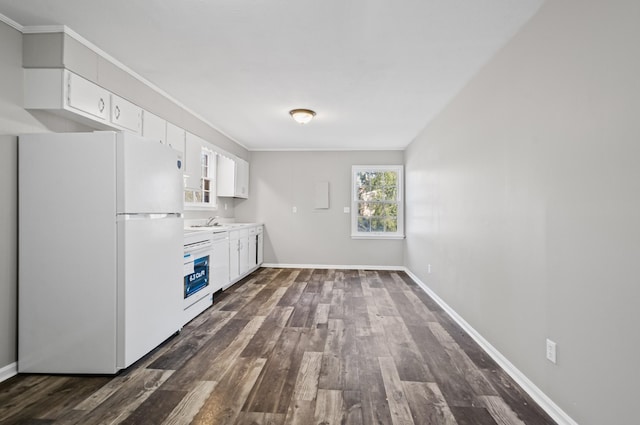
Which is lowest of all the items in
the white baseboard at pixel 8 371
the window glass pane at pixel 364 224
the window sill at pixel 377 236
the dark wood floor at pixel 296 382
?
the dark wood floor at pixel 296 382

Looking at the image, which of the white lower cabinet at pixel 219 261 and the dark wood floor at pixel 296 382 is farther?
the white lower cabinet at pixel 219 261

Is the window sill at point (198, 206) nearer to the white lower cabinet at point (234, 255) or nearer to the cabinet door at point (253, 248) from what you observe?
the white lower cabinet at point (234, 255)

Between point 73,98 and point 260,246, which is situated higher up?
point 73,98

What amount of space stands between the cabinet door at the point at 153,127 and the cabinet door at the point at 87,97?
1.64 ft

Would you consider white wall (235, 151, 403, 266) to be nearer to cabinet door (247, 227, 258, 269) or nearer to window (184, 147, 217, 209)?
cabinet door (247, 227, 258, 269)

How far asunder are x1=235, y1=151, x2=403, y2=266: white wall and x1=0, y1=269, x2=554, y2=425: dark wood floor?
3.03 m

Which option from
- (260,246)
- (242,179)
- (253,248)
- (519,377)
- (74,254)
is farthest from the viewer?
(260,246)

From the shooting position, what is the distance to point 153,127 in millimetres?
3428

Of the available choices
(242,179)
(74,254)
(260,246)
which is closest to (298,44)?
(74,254)

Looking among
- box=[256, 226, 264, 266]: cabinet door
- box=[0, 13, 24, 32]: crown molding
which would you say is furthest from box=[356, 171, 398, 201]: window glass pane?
box=[0, 13, 24, 32]: crown molding

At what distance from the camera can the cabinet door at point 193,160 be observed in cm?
416

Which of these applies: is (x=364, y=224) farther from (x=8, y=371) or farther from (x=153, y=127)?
(x=8, y=371)

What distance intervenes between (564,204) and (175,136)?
3808 mm

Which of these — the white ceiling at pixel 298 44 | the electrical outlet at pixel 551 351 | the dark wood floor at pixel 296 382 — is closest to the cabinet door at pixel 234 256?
the dark wood floor at pixel 296 382
